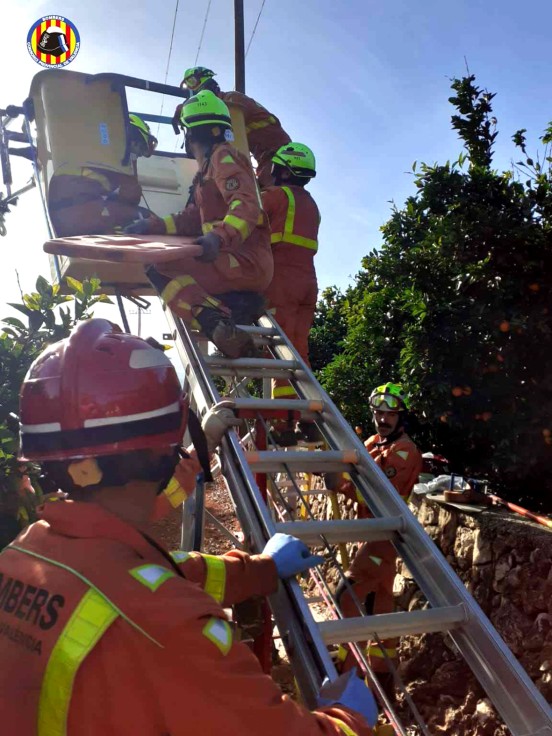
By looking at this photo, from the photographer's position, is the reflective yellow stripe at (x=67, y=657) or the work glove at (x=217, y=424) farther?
the work glove at (x=217, y=424)

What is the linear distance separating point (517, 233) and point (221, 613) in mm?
4699

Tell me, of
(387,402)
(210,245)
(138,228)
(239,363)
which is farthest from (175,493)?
(387,402)

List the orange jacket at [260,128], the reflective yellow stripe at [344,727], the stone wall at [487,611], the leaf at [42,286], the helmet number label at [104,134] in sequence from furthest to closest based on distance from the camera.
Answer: the orange jacket at [260,128] → the helmet number label at [104,134] → the stone wall at [487,611] → the leaf at [42,286] → the reflective yellow stripe at [344,727]

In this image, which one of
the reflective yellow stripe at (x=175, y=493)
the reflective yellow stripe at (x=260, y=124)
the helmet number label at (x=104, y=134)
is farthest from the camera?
the reflective yellow stripe at (x=260, y=124)

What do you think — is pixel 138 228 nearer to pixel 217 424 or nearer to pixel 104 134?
pixel 104 134

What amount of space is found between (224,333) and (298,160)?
6.43 ft

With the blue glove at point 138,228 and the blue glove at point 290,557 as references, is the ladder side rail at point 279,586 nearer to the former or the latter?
the blue glove at point 290,557

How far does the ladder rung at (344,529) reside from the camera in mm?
2707

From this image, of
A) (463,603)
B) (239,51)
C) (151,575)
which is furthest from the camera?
Result: (239,51)

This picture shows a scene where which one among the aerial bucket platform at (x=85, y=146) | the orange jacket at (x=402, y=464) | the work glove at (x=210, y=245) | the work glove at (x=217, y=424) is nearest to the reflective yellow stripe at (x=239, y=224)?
the work glove at (x=210, y=245)

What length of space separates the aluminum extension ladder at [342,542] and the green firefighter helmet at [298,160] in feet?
6.02

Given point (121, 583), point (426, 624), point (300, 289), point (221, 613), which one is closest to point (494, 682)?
point (426, 624)

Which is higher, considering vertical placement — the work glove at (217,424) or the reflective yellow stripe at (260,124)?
the reflective yellow stripe at (260,124)

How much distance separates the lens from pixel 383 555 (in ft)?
15.7
